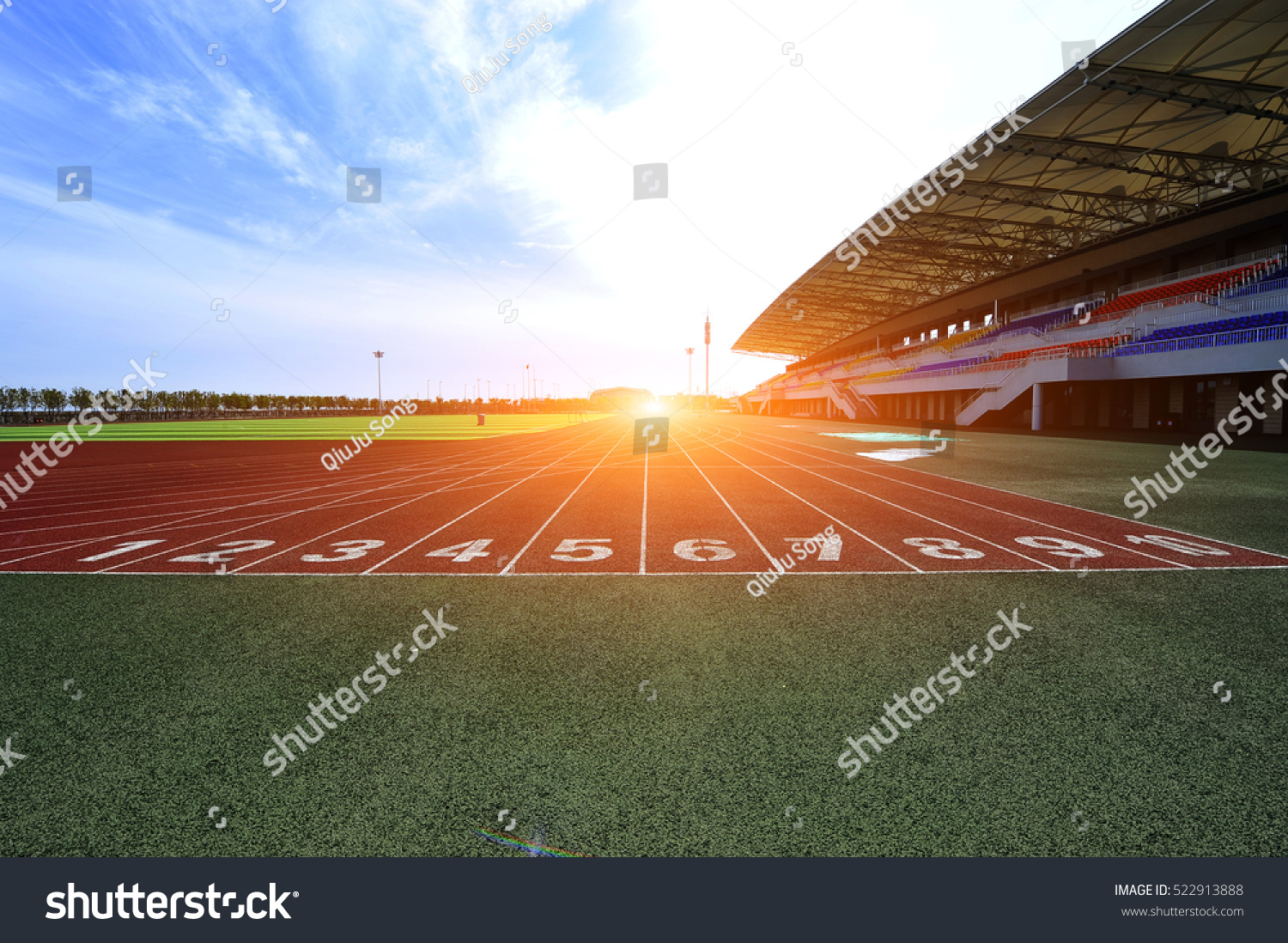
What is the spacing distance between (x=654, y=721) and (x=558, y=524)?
687 cm

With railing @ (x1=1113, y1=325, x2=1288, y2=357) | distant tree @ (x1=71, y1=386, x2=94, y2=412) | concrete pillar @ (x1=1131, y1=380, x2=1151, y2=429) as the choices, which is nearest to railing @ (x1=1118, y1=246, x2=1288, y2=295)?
concrete pillar @ (x1=1131, y1=380, x2=1151, y2=429)

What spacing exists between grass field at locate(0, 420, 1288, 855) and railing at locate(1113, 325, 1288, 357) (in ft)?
69.4

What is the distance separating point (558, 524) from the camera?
35.0ft

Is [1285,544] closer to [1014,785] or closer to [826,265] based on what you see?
[1014,785]

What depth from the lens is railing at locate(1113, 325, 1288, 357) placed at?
21609mm

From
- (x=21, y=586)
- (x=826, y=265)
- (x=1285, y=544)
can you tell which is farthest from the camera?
(x=826, y=265)

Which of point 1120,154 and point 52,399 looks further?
point 52,399

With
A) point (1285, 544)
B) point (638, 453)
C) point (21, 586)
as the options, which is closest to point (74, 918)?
point (21, 586)

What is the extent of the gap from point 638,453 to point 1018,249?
32.8m

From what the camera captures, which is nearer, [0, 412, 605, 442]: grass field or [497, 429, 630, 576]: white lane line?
[497, 429, 630, 576]: white lane line

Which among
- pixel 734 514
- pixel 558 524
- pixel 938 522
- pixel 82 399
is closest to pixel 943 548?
pixel 938 522

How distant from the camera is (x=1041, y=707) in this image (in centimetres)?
414

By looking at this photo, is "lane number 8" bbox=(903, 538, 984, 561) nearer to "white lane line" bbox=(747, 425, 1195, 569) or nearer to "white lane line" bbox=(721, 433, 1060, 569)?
"white lane line" bbox=(721, 433, 1060, 569)

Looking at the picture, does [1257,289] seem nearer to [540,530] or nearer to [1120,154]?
[1120,154]
